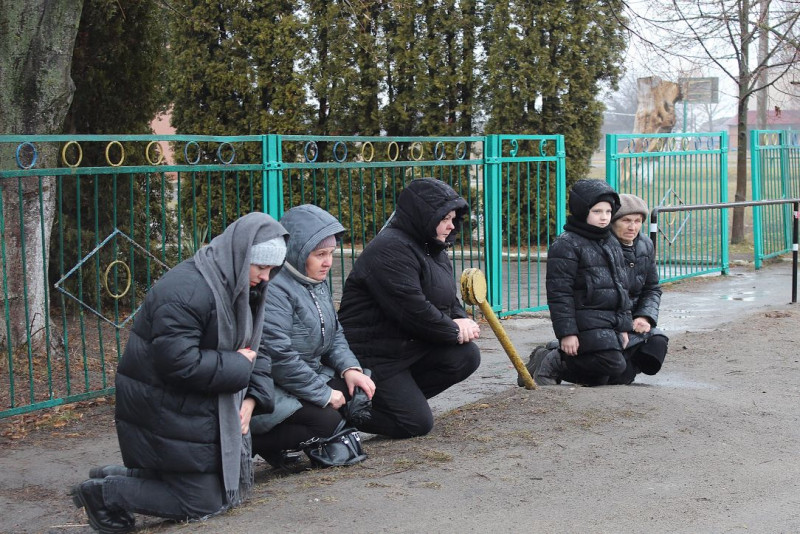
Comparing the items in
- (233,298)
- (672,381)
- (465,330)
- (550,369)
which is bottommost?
(672,381)

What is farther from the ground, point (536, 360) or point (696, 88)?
point (696, 88)

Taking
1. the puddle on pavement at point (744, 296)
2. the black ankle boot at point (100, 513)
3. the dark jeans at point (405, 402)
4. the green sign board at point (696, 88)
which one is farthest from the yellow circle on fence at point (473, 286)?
the green sign board at point (696, 88)

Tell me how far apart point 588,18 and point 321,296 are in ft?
38.3

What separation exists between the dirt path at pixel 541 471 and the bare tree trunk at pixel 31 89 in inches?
43.8

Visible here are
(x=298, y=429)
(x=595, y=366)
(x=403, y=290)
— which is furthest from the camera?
(x=595, y=366)

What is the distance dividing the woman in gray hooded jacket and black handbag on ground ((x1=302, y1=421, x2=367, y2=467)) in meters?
0.04

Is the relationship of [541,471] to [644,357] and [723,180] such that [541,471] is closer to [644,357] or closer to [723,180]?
[644,357]

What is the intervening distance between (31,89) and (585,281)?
3.99 m

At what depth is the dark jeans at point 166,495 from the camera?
3.99 m

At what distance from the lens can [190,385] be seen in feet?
12.7

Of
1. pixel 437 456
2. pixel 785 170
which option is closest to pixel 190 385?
pixel 437 456

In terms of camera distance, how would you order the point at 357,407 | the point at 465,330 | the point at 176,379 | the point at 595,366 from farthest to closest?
the point at 595,366 < the point at 465,330 < the point at 357,407 < the point at 176,379

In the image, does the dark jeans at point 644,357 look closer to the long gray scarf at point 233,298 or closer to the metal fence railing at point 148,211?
the metal fence railing at point 148,211

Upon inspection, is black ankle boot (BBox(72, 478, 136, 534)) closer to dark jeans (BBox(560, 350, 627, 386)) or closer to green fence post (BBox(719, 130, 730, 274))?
dark jeans (BBox(560, 350, 627, 386))
